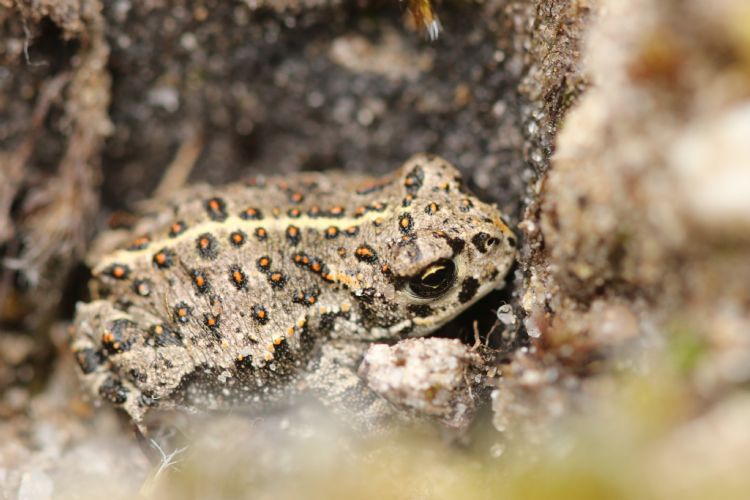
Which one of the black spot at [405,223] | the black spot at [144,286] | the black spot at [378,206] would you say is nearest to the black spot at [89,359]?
the black spot at [144,286]

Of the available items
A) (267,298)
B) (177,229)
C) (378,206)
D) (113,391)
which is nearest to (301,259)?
(267,298)

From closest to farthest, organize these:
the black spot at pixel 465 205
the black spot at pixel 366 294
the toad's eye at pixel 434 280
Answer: the toad's eye at pixel 434 280 < the black spot at pixel 465 205 < the black spot at pixel 366 294

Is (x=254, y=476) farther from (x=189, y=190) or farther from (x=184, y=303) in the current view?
(x=189, y=190)

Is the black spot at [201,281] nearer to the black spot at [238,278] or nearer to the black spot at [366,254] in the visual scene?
the black spot at [238,278]

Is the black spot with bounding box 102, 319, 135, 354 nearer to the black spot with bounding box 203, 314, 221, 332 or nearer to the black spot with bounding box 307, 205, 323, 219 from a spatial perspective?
the black spot with bounding box 203, 314, 221, 332

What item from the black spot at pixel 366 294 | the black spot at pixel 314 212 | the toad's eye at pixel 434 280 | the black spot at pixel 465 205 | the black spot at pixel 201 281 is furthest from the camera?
the black spot at pixel 314 212

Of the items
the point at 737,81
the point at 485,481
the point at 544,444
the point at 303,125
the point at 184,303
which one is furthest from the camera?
the point at 303,125

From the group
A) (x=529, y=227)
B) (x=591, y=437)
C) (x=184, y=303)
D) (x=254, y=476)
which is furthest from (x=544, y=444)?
(x=184, y=303)
